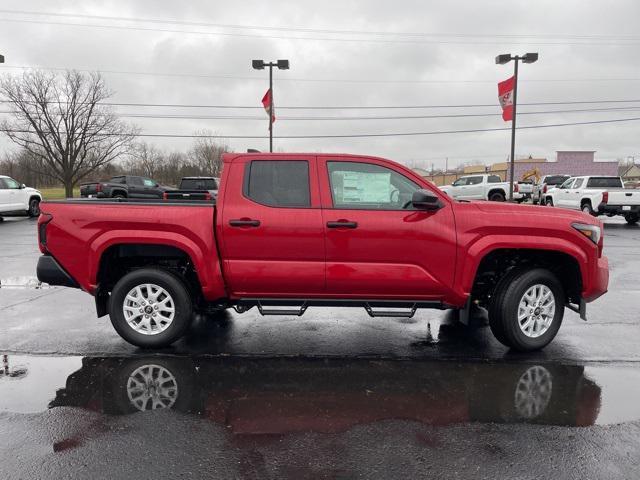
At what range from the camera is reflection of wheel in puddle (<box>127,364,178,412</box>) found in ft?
11.7

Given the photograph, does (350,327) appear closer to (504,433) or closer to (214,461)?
(504,433)

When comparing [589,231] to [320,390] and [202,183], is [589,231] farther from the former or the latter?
[202,183]

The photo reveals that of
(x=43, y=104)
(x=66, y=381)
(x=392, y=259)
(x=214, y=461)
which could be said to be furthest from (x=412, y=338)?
(x=43, y=104)

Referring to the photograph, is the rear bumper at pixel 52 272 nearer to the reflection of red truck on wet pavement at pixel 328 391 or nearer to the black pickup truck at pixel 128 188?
the reflection of red truck on wet pavement at pixel 328 391

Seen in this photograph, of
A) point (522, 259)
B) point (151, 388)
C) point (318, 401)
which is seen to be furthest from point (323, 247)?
point (522, 259)

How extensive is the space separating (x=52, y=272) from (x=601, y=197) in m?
19.6

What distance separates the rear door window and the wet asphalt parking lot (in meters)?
1.51

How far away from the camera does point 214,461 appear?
111 inches

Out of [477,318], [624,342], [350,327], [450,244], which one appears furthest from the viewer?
[477,318]

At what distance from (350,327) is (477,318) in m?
1.68

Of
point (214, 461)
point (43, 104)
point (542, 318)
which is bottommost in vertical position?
point (214, 461)

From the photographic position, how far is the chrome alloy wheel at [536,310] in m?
4.56

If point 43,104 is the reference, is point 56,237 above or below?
below

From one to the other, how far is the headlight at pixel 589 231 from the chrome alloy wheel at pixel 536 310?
62 cm
